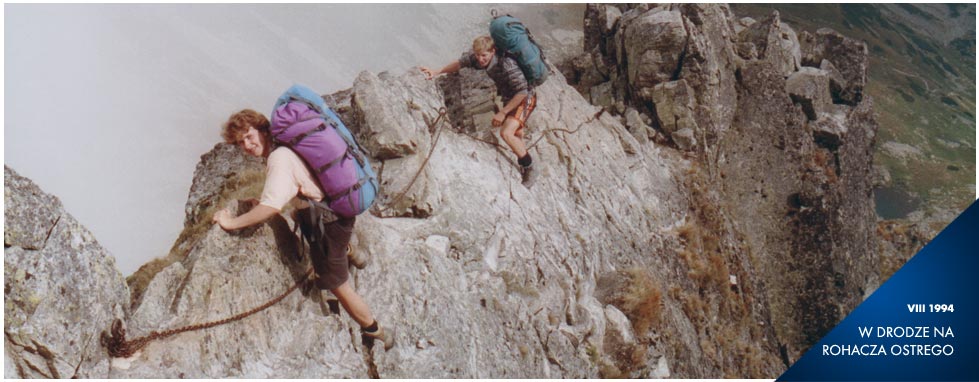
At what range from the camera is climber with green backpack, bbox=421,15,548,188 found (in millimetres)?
12031

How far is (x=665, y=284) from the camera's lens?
16844 millimetres

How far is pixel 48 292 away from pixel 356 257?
3.66 meters

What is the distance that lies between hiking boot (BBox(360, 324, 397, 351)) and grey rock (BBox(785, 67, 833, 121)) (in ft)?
89.9

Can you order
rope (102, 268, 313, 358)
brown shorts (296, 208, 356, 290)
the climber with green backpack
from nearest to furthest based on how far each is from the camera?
rope (102, 268, 313, 358)
brown shorts (296, 208, 356, 290)
the climber with green backpack

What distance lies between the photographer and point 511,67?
12492 mm

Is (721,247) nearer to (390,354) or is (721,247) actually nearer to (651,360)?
(651,360)

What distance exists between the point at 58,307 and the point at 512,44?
8878 millimetres

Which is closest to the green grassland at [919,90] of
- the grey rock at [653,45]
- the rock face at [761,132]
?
the rock face at [761,132]

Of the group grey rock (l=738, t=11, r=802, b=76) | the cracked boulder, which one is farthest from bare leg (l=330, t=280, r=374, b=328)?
grey rock (l=738, t=11, r=802, b=76)

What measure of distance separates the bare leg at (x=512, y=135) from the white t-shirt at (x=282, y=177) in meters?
6.90

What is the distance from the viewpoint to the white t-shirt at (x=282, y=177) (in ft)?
21.9

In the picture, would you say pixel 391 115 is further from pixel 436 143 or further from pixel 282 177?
pixel 282 177

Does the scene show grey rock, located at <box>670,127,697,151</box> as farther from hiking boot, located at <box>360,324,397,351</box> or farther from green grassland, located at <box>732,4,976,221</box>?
green grassland, located at <box>732,4,976,221</box>

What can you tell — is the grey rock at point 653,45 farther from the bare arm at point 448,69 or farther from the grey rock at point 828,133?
the bare arm at point 448,69
